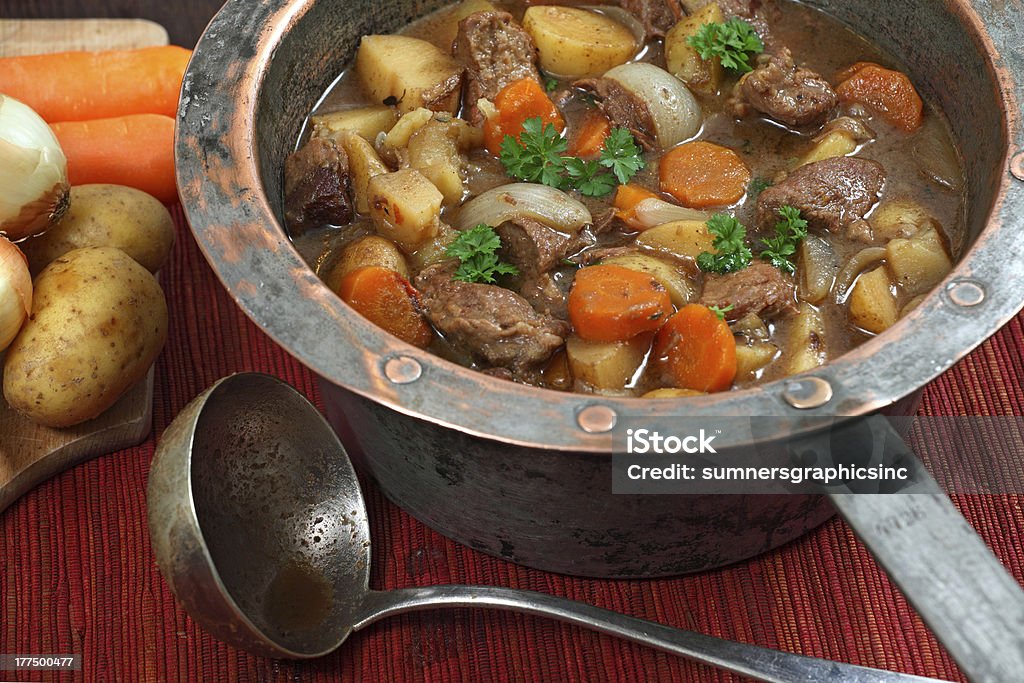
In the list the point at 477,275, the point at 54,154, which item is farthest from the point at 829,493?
→ the point at 54,154

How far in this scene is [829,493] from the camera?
181 cm

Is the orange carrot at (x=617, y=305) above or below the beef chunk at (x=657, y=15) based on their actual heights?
below

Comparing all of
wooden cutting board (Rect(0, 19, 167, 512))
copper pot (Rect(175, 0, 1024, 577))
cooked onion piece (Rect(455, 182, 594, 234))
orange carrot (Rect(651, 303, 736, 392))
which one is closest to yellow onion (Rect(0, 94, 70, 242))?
wooden cutting board (Rect(0, 19, 167, 512))

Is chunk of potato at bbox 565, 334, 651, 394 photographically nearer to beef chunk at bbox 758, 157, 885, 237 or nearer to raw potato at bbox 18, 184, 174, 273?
beef chunk at bbox 758, 157, 885, 237

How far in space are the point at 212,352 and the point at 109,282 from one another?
1.49ft

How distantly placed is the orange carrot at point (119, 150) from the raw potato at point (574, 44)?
3.81ft

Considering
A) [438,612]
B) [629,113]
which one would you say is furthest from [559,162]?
[438,612]

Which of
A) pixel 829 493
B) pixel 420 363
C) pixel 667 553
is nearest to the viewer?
pixel 829 493

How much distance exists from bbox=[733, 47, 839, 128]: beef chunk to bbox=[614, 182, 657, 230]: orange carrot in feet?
1.28

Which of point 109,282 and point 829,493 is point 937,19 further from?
point 109,282

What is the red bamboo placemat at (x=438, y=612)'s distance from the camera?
93.3 inches

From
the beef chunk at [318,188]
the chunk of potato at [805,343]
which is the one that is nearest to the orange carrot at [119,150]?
the beef chunk at [318,188]

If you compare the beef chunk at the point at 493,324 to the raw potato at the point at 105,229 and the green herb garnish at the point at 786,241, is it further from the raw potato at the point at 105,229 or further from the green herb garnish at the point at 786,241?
the raw potato at the point at 105,229

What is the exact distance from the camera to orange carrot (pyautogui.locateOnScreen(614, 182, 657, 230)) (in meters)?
2.54
